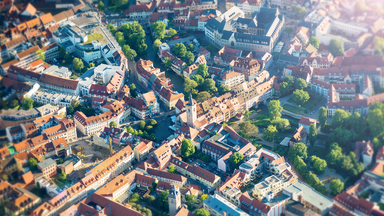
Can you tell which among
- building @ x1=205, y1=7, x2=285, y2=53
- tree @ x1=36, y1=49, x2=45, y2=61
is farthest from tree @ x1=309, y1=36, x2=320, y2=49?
tree @ x1=36, y1=49, x2=45, y2=61

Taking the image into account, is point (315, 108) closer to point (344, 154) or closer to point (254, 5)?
point (344, 154)

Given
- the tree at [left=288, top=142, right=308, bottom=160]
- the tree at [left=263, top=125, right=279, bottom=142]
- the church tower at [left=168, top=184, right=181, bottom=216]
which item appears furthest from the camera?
the tree at [left=263, top=125, right=279, bottom=142]

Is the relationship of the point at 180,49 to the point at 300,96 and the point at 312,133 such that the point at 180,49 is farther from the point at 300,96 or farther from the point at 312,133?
the point at 312,133

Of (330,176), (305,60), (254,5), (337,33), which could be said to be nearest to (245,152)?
(330,176)

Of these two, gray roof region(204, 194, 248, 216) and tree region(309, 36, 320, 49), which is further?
tree region(309, 36, 320, 49)

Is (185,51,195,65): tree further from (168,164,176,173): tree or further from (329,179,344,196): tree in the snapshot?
(329,179,344,196): tree

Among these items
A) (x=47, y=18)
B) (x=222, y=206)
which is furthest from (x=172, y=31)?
(x=222, y=206)
